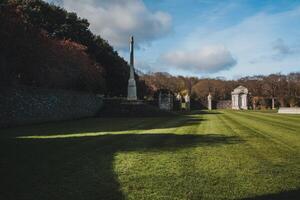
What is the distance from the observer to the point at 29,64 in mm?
24641

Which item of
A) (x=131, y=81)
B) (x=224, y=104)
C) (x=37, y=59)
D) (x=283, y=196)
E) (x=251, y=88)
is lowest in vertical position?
(x=283, y=196)

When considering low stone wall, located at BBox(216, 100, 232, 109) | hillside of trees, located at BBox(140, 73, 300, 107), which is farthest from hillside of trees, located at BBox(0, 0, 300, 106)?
low stone wall, located at BBox(216, 100, 232, 109)

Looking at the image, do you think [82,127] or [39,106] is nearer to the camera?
[82,127]

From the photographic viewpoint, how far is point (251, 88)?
88250 millimetres

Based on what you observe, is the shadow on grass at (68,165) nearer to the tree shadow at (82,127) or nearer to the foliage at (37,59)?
the tree shadow at (82,127)

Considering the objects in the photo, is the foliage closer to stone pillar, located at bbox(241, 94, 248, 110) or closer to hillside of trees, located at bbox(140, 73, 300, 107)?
stone pillar, located at bbox(241, 94, 248, 110)

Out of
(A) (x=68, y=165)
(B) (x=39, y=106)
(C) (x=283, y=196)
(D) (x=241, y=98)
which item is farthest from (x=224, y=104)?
(C) (x=283, y=196)

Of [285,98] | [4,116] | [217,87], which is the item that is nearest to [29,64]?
[4,116]

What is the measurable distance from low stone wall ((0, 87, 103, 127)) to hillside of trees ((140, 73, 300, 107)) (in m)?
39.5

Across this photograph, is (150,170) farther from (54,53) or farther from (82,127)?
(54,53)

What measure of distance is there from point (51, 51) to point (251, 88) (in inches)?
2604

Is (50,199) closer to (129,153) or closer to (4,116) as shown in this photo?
(129,153)

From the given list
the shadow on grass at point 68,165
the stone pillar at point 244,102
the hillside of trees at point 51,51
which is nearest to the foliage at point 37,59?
the hillside of trees at point 51,51

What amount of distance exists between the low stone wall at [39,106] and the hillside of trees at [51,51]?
95 centimetres
